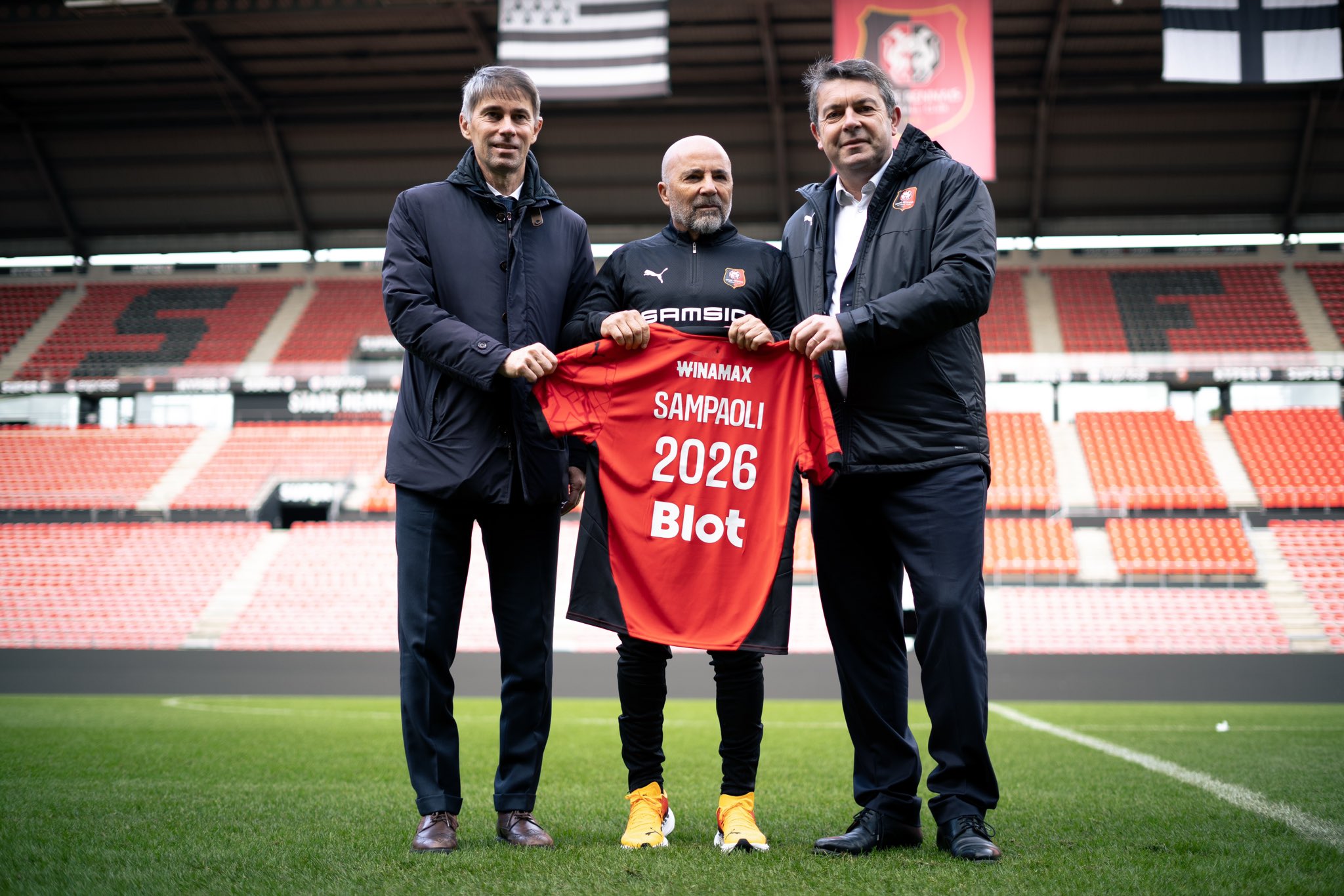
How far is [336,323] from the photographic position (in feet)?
70.9

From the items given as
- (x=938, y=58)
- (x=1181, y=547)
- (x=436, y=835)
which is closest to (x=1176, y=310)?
(x=1181, y=547)

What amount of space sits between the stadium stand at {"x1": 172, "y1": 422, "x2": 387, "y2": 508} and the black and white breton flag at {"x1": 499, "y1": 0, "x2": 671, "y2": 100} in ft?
28.4

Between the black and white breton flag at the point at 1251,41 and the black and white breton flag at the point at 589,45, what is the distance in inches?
226

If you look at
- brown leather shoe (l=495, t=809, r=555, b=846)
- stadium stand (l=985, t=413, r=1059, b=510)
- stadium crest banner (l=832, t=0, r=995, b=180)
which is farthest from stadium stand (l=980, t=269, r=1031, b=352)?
brown leather shoe (l=495, t=809, r=555, b=846)

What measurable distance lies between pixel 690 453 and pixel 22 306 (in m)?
25.2

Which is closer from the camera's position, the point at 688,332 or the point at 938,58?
the point at 688,332

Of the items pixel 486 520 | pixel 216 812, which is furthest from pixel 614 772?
pixel 486 520

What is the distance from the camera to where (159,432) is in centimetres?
2020

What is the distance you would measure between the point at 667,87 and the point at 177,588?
1099 centimetres

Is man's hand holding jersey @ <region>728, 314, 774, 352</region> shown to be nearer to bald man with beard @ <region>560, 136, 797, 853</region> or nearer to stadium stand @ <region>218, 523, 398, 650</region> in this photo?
bald man with beard @ <region>560, 136, 797, 853</region>

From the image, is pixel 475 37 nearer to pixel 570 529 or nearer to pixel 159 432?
pixel 570 529

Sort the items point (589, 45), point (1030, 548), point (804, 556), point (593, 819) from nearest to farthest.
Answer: point (593, 819) < point (589, 45) < point (1030, 548) < point (804, 556)

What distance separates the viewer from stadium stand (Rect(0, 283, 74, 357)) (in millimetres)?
22062

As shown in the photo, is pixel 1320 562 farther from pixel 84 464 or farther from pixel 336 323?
pixel 84 464
